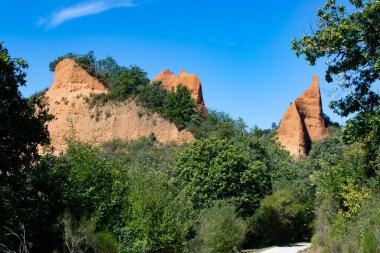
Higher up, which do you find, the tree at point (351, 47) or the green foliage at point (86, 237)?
the tree at point (351, 47)

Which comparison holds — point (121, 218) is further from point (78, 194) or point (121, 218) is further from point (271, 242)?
point (271, 242)

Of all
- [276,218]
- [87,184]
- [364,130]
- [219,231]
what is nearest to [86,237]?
[87,184]

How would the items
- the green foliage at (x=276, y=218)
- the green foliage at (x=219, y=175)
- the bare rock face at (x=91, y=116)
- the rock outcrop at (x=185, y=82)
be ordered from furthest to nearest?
the rock outcrop at (x=185, y=82)
the bare rock face at (x=91, y=116)
the green foliage at (x=276, y=218)
the green foliage at (x=219, y=175)

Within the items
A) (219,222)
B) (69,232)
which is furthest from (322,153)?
(69,232)

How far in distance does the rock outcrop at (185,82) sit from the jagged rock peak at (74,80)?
31.6 ft

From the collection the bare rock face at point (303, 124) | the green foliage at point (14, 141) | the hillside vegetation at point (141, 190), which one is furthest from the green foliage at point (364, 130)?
the bare rock face at point (303, 124)

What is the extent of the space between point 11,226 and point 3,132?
10.2 ft

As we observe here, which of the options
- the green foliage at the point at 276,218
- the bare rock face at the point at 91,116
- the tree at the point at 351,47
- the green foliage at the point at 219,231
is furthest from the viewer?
the bare rock face at the point at 91,116

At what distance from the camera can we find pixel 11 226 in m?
14.6

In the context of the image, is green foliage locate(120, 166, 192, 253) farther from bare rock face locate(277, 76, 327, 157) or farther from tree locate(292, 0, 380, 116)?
bare rock face locate(277, 76, 327, 157)

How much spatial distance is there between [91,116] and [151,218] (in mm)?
51082

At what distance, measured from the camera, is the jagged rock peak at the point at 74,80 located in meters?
69.4

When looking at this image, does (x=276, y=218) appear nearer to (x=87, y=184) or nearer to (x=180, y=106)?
(x=87, y=184)

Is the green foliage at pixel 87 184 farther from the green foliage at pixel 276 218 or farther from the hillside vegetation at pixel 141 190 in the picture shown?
the green foliage at pixel 276 218
